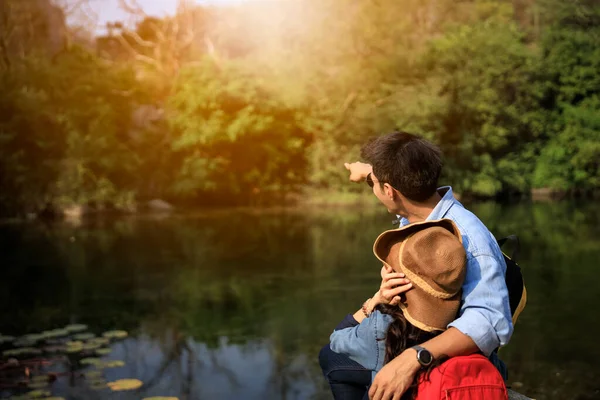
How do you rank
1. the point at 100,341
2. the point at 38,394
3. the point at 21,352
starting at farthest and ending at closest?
the point at 100,341 → the point at 21,352 → the point at 38,394

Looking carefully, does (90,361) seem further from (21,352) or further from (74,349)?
(21,352)

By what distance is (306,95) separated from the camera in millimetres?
24359

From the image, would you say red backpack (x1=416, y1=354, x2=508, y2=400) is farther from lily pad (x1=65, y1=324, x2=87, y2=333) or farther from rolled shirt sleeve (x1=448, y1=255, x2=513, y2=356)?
lily pad (x1=65, y1=324, x2=87, y2=333)

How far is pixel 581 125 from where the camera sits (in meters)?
25.4

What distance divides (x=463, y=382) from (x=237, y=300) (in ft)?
19.4

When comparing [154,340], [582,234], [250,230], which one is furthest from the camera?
[250,230]

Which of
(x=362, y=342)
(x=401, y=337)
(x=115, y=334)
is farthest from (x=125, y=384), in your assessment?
(x=401, y=337)

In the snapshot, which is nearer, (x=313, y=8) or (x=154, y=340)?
(x=154, y=340)

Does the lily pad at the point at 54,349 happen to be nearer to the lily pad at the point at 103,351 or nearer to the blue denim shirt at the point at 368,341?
the lily pad at the point at 103,351

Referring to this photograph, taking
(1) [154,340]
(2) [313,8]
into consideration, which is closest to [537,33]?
(2) [313,8]

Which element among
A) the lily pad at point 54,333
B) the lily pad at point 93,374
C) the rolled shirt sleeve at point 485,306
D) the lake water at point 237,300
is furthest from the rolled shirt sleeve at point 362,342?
the lily pad at point 54,333

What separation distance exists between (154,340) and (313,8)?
22205 mm

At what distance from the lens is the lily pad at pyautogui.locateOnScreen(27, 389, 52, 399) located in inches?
180

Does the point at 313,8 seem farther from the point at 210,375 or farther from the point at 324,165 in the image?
the point at 210,375
